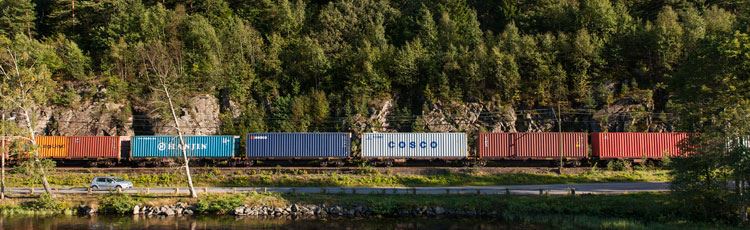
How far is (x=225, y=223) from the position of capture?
2852 centimetres

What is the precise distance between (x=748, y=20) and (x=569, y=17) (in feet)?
113

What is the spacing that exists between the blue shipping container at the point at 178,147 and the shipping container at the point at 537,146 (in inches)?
861

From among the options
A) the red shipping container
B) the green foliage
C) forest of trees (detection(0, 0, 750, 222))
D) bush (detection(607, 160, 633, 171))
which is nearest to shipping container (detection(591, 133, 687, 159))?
bush (detection(607, 160, 633, 171))

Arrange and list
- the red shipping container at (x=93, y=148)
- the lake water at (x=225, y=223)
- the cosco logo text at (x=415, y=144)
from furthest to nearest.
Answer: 1. the red shipping container at (x=93, y=148)
2. the cosco logo text at (x=415, y=144)
3. the lake water at (x=225, y=223)

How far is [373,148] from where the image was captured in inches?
1690

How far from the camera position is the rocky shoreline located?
3103 cm

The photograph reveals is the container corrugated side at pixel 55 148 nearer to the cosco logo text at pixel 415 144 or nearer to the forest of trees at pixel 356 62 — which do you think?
the forest of trees at pixel 356 62

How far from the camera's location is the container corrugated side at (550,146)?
41938 mm

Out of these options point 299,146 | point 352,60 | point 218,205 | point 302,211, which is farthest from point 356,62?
point 218,205

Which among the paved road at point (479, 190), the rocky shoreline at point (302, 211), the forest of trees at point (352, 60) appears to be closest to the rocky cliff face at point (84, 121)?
the forest of trees at point (352, 60)

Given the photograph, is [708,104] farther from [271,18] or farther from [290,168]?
[271,18]

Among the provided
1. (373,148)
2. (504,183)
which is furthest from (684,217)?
(373,148)

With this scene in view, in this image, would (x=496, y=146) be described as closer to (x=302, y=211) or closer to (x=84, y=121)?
(x=302, y=211)

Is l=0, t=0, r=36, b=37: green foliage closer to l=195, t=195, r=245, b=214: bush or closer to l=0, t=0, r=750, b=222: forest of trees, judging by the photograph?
l=0, t=0, r=750, b=222: forest of trees
